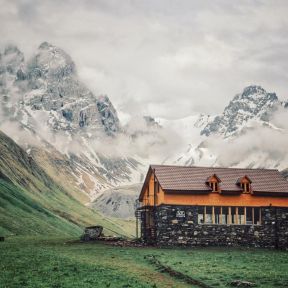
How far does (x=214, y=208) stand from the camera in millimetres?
73062

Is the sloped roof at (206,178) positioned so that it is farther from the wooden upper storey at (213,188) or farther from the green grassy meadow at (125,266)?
the green grassy meadow at (125,266)

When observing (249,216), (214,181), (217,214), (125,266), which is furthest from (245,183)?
(125,266)

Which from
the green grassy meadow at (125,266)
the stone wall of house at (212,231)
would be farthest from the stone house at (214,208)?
the green grassy meadow at (125,266)

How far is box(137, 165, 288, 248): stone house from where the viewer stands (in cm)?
6800

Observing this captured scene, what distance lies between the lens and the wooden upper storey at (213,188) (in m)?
69.6

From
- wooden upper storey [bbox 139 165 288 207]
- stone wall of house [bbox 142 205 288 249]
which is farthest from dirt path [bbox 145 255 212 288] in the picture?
wooden upper storey [bbox 139 165 288 207]

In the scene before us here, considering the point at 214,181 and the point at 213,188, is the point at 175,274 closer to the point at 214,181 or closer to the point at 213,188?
the point at 213,188

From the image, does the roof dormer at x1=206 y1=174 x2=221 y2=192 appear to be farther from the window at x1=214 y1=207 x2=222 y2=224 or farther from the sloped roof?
the window at x1=214 y1=207 x2=222 y2=224

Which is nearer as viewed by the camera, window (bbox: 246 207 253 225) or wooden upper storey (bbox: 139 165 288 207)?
wooden upper storey (bbox: 139 165 288 207)

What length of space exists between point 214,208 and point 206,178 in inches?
161

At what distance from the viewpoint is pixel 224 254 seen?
59.3 metres

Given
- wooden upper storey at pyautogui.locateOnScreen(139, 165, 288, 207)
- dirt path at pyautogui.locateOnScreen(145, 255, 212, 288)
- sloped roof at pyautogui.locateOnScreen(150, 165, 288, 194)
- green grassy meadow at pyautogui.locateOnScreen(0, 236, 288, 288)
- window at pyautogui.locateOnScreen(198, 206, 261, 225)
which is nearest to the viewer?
green grassy meadow at pyautogui.locateOnScreen(0, 236, 288, 288)

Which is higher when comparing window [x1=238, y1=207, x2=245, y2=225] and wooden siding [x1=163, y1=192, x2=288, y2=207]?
wooden siding [x1=163, y1=192, x2=288, y2=207]

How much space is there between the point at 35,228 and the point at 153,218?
2377 inches
